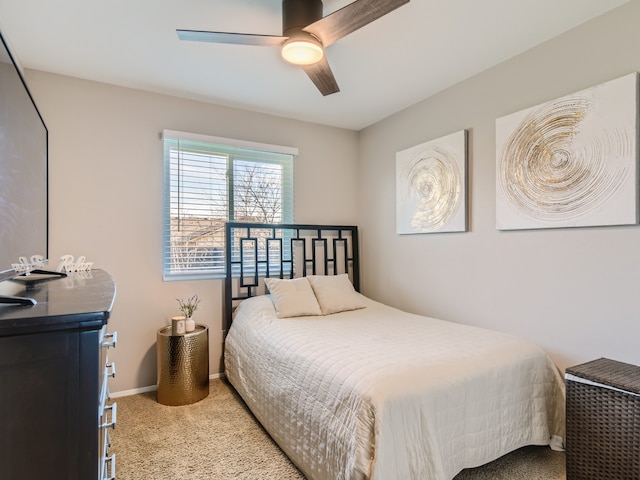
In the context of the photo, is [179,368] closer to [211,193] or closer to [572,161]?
[211,193]

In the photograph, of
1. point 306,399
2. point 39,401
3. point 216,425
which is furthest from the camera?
point 216,425

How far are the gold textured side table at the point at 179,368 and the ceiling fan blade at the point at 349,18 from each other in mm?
2212

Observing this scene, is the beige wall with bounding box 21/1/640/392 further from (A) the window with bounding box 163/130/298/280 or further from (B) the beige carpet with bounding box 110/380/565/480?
(B) the beige carpet with bounding box 110/380/565/480

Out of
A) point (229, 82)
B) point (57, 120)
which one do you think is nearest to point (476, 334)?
point (229, 82)

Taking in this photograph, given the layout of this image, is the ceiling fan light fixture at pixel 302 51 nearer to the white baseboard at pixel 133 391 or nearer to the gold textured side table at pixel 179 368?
the gold textured side table at pixel 179 368

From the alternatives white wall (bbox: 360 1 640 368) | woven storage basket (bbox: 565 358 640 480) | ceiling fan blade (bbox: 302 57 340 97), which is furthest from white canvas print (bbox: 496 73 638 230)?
ceiling fan blade (bbox: 302 57 340 97)

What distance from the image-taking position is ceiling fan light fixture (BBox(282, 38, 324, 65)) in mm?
1774

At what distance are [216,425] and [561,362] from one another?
2.24 m

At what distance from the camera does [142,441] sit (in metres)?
2.13

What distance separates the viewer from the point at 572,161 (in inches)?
80.4

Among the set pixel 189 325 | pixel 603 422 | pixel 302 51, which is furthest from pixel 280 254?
pixel 603 422

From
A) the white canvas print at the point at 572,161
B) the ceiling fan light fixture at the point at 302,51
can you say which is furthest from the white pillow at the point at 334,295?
the ceiling fan light fixture at the point at 302,51

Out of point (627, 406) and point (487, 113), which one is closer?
point (627, 406)

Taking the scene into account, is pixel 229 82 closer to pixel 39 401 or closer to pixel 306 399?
pixel 306 399
